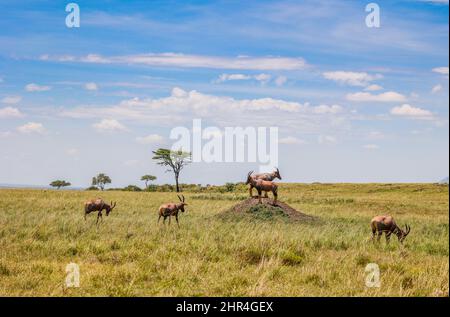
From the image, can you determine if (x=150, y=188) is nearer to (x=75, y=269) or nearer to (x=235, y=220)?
(x=235, y=220)

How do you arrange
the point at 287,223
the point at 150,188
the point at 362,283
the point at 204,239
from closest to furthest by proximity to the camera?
the point at 362,283
the point at 204,239
the point at 287,223
the point at 150,188

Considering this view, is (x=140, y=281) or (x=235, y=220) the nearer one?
(x=140, y=281)

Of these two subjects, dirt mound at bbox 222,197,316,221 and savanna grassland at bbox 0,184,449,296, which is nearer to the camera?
savanna grassland at bbox 0,184,449,296

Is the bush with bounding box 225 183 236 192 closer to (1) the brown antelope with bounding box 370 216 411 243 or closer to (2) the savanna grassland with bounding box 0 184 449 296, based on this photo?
(2) the savanna grassland with bounding box 0 184 449 296

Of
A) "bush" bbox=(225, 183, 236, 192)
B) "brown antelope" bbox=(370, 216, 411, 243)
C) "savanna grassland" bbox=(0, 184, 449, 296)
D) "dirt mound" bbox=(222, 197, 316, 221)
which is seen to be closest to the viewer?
"savanna grassland" bbox=(0, 184, 449, 296)

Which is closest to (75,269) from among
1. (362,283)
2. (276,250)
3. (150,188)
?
(276,250)

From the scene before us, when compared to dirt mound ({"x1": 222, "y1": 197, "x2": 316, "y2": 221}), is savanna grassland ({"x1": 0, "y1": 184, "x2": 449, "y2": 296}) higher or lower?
lower

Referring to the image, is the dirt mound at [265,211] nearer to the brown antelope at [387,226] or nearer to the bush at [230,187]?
the brown antelope at [387,226]

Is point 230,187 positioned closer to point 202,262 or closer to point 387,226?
point 387,226

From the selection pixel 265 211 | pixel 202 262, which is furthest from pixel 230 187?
pixel 202 262

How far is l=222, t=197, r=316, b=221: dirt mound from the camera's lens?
70.3ft

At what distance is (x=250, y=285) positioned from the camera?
9.02 meters

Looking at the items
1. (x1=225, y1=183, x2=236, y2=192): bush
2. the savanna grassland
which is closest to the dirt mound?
the savanna grassland
